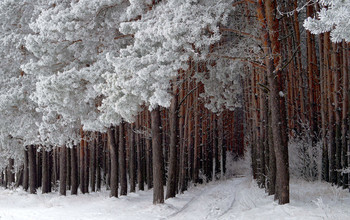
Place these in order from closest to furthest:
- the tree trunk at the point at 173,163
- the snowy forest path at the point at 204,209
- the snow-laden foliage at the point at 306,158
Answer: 1. the snowy forest path at the point at 204,209
2. the tree trunk at the point at 173,163
3. the snow-laden foliage at the point at 306,158

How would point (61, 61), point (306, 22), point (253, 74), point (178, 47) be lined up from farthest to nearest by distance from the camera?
point (253, 74)
point (61, 61)
point (178, 47)
point (306, 22)

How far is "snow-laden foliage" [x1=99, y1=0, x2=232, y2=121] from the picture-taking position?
10.5 m

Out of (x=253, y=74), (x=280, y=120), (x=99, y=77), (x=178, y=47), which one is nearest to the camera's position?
(x=280, y=120)

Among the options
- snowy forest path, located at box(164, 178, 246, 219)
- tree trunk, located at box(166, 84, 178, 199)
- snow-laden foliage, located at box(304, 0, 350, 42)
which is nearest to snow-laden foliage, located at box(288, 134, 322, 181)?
snowy forest path, located at box(164, 178, 246, 219)

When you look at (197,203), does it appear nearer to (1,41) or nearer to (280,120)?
(280,120)

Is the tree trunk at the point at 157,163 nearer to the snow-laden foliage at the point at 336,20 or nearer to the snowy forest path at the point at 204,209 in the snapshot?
the snowy forest path at the point at 204,209

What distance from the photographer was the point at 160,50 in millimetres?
11172

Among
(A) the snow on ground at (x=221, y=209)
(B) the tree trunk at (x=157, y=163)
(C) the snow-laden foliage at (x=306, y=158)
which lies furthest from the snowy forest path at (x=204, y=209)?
(C) the snow-laden foliage at (x=306, y=158)

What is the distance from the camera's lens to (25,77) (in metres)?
18.0

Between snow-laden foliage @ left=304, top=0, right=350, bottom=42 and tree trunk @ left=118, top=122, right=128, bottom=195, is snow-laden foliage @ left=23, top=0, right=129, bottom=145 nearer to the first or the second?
tree trunk @ left=118, top=122, right=128, bottom=195

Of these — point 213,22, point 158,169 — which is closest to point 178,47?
point 213,22

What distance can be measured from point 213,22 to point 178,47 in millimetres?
1392

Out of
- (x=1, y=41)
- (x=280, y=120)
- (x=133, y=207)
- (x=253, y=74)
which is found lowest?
(x=133, y=207)

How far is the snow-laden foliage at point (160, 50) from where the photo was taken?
1054 centimetres
